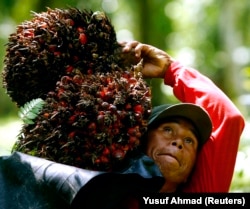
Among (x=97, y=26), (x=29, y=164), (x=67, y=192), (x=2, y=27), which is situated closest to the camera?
(x=67, y=192)

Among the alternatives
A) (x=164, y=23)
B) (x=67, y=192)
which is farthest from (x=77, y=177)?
(x=164, y=23)

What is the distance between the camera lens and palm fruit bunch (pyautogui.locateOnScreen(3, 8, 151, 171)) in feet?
7.98

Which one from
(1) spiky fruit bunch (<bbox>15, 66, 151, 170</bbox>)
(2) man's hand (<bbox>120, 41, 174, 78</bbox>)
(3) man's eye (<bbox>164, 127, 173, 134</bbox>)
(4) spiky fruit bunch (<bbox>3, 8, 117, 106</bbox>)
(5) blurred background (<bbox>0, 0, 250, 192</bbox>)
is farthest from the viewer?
(5) blurred background (<bbox>0, 0, 250, 192</bbox>)

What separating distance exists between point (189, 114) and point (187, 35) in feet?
71.3

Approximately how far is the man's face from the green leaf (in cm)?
55

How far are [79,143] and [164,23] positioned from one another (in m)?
13.3

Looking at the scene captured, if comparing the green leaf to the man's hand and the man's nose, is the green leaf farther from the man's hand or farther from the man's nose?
the man's hand

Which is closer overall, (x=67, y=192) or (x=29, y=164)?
(x=67, y=192)

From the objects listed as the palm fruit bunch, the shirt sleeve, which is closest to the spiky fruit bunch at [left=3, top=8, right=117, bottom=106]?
the palm fruit bunch

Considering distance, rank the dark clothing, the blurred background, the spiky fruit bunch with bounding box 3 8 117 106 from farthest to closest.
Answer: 1. the blurred background
2. the spiky fruit bunch with bounding box 3 8 117 106
3. the dark clothing

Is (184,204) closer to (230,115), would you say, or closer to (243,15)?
(230,115)

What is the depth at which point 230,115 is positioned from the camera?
3.01 meters

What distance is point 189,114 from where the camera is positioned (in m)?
2.84

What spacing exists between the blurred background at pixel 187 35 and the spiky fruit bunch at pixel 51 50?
23 centimetres
